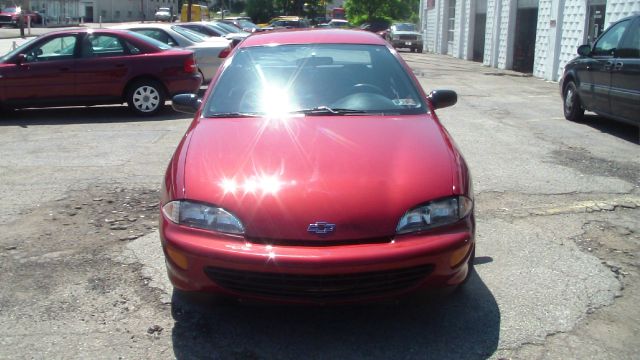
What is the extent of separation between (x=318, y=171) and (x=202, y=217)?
66 centimetres

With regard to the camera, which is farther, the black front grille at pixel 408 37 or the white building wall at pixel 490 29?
A: the black front grille at pixel 408 37

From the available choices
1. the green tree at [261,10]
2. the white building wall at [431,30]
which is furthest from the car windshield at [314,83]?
the green tree at [261,10]

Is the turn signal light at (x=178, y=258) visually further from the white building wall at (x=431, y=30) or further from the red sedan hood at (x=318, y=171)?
the white building wall at (x=431, y=30)

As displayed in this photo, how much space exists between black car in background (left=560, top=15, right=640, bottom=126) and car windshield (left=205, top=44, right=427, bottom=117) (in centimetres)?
499

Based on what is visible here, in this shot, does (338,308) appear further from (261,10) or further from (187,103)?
(261,10)

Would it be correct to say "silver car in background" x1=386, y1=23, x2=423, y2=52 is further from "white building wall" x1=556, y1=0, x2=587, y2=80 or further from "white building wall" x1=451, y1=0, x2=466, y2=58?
"white building wall" x1=556, y1=0, x2=587, y2=80

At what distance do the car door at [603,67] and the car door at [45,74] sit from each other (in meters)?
8.32

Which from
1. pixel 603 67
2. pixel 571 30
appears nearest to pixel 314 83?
pixel 603 67

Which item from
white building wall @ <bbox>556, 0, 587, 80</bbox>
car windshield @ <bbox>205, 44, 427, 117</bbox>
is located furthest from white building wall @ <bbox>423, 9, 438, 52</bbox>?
car windshield @ <bbox>205, 44, 427, 117</bbox>

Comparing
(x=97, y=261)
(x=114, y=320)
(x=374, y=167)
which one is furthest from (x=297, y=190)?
(x=97, y=261)

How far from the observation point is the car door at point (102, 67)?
35.7 ft

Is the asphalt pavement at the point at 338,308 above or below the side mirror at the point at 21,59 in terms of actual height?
below

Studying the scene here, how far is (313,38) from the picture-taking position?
201 inches

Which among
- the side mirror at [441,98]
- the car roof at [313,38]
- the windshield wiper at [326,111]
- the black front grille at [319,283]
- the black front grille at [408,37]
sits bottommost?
the black front grille at [319,283]
